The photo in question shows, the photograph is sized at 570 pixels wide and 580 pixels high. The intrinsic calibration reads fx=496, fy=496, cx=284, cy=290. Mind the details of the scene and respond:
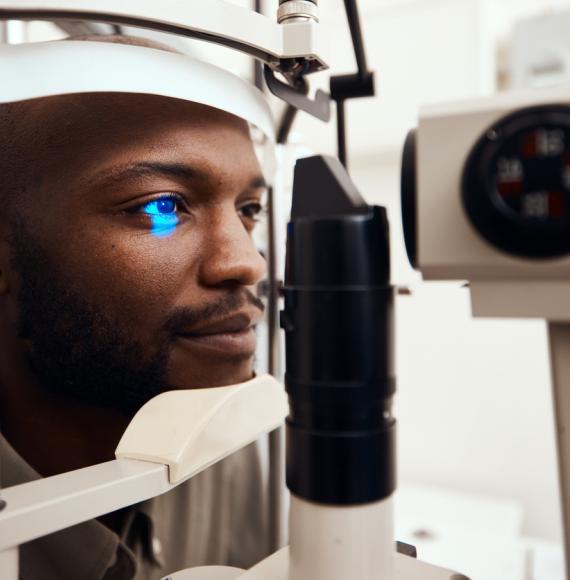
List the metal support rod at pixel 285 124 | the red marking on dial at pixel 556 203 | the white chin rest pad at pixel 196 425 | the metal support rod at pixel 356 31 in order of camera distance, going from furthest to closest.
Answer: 1. the metal support rod at pixel 285 124
2. the metal support rod at pixel 356 31
3. the white chin rest pad at pixel 196 425
4. the red marking on dial at pixel 556 203

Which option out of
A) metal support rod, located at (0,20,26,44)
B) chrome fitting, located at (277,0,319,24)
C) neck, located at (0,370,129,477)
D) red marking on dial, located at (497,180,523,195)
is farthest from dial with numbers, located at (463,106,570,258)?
metal support rod, located at (0,20,26,44)

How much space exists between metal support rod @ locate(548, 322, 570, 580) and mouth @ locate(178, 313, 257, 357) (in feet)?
0.96

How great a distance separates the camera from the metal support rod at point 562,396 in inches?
11.0

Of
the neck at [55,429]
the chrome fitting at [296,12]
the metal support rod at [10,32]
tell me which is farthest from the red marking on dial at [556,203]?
the metal support rod at [10,32]

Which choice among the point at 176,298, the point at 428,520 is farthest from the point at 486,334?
the point at 176,298

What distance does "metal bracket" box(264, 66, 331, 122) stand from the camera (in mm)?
447

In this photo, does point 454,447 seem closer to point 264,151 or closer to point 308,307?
point 264,151

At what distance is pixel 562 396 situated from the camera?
0.28 m

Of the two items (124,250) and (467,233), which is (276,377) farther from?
(467,233)

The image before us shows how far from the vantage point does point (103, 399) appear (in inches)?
19.1

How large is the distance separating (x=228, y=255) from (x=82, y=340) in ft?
0.51

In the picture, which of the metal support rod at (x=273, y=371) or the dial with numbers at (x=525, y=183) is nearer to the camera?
the dial with numbers at (x=525, y=183)

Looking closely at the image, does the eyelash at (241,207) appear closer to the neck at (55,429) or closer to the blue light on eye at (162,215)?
the blue light on eye at (162,215)

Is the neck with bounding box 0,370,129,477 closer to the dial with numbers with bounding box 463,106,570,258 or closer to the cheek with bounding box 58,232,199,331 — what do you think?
the cheek with bounding box 58,232,199,331
